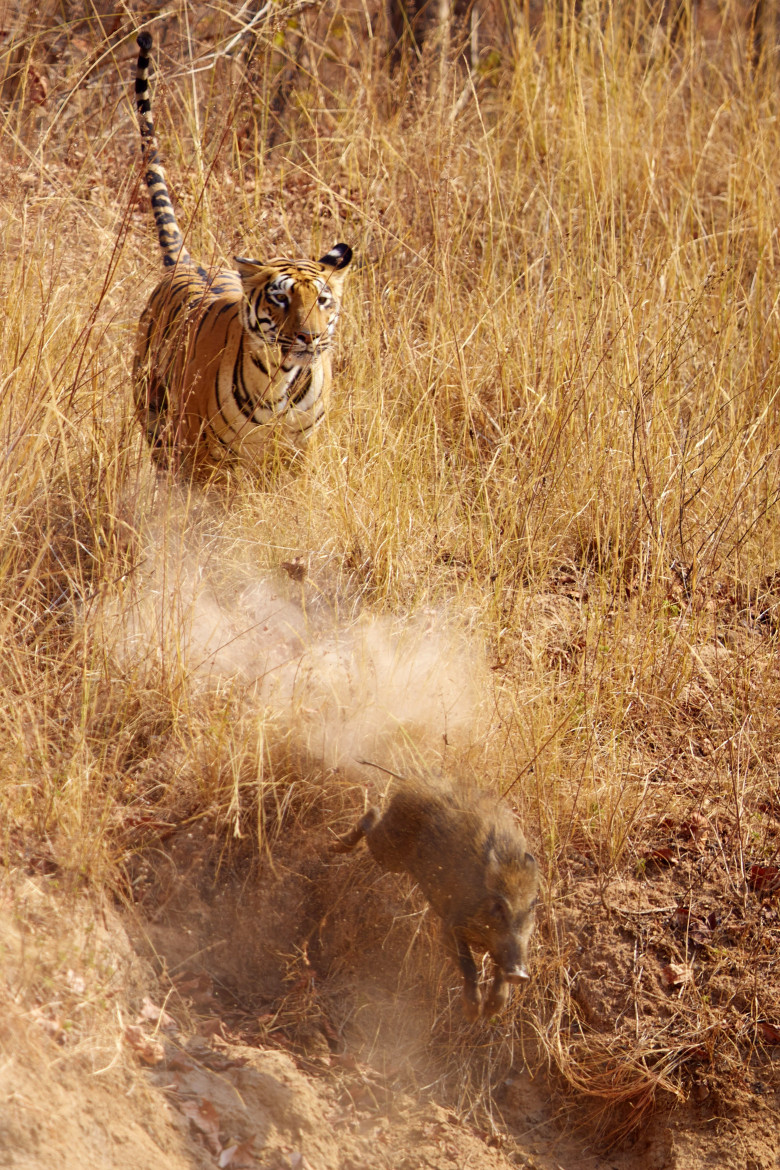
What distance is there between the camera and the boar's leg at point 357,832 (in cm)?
370

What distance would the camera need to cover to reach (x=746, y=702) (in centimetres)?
455

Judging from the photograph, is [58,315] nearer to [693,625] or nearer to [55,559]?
[55,559]

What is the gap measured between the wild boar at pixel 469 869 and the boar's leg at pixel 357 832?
7 cm

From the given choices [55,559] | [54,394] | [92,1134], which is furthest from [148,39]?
[92,1134]

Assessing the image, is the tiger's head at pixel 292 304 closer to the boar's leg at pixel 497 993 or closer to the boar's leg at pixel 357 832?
the boar's leg at pixel 357 832

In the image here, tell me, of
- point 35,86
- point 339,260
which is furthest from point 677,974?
point 35,86

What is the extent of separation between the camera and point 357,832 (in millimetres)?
3777

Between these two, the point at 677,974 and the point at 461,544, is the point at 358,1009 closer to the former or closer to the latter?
the point at 677,974

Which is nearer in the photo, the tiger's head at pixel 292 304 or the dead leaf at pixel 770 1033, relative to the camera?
the dead leaf at pixel 770 1033

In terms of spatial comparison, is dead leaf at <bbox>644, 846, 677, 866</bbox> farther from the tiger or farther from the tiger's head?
the tiger's head

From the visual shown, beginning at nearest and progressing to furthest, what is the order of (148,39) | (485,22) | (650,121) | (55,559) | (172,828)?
(172,828) → (55,559) → (148,39) → (650,121) → (485,22)

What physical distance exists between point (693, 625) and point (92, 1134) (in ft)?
9.48

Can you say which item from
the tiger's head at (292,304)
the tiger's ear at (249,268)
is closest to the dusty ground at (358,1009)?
the tiger's head at (292,304)

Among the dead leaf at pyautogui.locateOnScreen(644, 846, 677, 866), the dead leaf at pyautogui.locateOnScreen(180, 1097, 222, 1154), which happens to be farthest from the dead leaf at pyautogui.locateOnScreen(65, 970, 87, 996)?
the dead leaf at pyautogui.locateOnScreen(644, 846, 677, 866)
